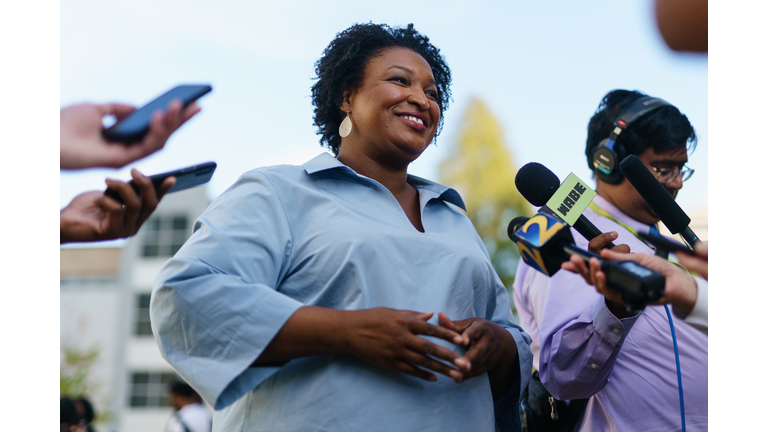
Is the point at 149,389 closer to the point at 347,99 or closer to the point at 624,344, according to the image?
the point at 347,99

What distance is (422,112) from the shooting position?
2.33 meters

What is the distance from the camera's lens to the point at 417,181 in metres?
2.45

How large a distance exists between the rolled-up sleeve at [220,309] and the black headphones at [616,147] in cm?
154

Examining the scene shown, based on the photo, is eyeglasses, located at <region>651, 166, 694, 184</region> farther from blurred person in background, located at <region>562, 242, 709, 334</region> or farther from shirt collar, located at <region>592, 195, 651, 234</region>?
blurred person in background, located at <region>562, 242, 709, 334</region>

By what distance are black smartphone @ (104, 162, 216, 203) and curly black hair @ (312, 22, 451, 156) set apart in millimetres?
1069

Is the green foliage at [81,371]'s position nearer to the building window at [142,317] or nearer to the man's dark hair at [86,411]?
the building window at [142,317]

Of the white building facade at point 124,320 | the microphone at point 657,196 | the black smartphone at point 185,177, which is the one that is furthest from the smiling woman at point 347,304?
the white building facade at point 124,320

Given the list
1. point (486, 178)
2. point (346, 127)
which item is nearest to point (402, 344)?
point (346, 127)

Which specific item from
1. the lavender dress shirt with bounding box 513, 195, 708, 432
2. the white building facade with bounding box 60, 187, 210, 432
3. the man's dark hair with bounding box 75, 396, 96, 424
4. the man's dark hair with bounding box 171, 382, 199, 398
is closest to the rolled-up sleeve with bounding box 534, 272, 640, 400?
the lavender dress shirt with bounding box 513, 195, 708, 432

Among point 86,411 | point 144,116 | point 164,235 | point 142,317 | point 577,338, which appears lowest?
point 142,317

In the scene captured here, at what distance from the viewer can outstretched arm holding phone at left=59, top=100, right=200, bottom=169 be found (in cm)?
139

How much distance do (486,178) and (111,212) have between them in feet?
41.9

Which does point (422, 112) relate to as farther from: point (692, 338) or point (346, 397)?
point (692, 338)
